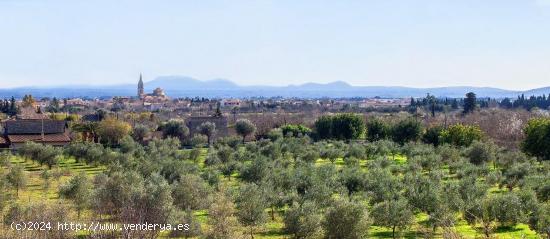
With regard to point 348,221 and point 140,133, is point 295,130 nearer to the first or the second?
point 140,133

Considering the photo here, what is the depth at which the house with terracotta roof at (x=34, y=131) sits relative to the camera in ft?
224

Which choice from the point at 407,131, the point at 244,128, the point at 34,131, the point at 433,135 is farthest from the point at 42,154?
the point at 433,135

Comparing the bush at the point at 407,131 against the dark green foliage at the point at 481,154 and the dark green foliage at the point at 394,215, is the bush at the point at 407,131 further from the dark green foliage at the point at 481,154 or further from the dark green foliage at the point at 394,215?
the dark green foliage at the point at 394,215

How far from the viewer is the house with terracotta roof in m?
68.2

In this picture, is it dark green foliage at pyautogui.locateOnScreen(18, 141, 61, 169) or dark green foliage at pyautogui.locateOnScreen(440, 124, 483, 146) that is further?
dark green foliage at pyautogui.locateOnScreen(440, 124, 483, 146)

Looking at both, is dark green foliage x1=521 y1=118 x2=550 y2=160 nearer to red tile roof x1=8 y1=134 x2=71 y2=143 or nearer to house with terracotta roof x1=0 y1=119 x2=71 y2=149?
house with terracotta roof x1=0 y1=119 x2=71 y2=149

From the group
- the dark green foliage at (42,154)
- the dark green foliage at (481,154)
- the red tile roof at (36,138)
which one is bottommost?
the red tile roof at (36,138)

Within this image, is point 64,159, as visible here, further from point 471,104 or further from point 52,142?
point 471,104

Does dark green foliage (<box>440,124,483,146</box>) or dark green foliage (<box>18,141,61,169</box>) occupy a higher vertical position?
dark green foliage (<box>440,124,483,146</box>)

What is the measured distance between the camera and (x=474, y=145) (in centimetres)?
5059

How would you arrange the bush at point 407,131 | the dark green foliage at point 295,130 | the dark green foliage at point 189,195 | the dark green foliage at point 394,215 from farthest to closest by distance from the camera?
the dark green foliage at point 295,130, the bush at point 407,131, the dark green foliage at point 189,195, the dark green foliage at point 394,215

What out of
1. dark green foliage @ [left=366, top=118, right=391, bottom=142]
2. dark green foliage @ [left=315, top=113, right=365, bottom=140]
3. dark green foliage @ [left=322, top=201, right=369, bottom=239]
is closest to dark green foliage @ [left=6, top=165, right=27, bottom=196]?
dark green foliage @ [left=322, top=201, right=369, bottom=239]

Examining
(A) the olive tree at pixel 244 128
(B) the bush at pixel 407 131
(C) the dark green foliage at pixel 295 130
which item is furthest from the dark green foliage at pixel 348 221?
(A) the olive tree at pixel 244 128

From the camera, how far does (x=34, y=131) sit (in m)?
70.6
